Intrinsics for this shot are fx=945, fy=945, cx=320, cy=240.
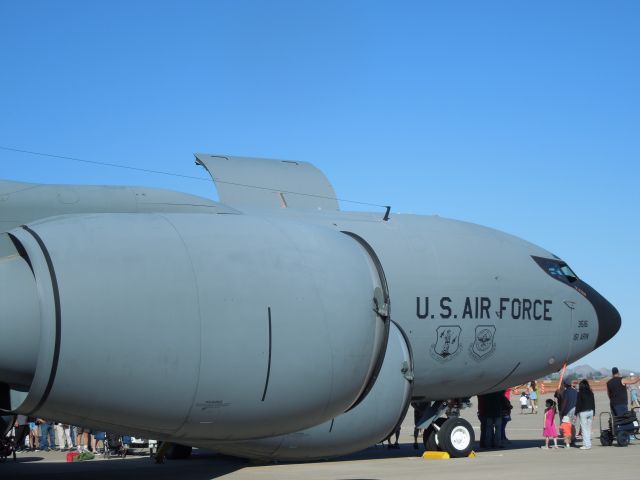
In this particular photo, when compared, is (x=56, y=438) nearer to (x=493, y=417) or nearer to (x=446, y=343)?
(x=493, y=417)

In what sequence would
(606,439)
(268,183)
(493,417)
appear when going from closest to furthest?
(268,183), (493,417), (606,439)

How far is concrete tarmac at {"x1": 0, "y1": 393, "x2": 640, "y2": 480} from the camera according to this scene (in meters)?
15.5

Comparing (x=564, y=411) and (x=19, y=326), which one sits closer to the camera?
(x=19, y=326)

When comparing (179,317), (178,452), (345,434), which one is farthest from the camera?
(178,452)

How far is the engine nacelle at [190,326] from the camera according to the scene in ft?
31.5

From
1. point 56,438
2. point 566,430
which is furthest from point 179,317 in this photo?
point 56,438

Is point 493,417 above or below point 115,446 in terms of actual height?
above

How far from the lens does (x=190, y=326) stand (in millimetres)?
9867

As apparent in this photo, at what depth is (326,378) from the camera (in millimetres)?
10555

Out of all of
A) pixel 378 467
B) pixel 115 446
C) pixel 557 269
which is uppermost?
pixel 557 269

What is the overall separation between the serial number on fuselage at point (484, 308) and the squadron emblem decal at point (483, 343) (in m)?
0.23

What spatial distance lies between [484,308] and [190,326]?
9.85 m


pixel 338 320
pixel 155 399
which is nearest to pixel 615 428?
pixel 338 320

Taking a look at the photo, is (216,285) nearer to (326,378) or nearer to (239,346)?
(239,346)
